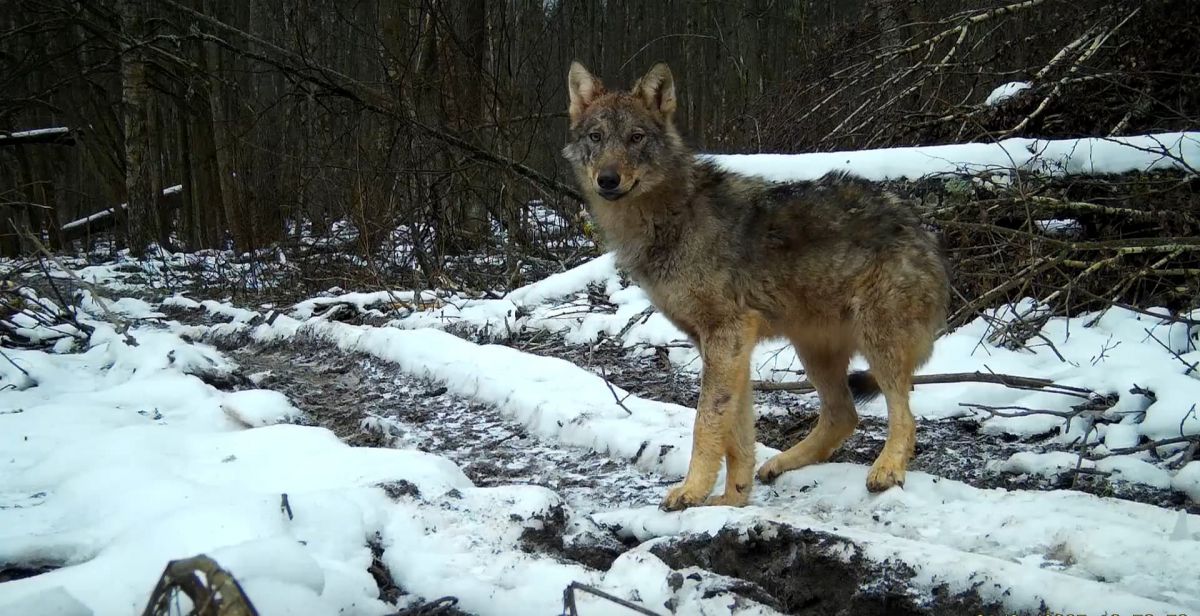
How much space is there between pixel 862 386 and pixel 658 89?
237 centimetres

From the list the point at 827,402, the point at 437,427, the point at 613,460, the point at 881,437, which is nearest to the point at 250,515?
the point at 613,460

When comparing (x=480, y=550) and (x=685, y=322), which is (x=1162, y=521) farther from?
(x=480, y=550)

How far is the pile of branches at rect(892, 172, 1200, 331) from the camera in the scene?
5531 mm

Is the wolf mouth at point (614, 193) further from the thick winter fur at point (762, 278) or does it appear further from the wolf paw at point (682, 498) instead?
the wolf paw at point (682, 498)

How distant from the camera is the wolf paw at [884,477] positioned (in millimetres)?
3605

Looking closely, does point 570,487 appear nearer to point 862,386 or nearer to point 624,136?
point 862,386

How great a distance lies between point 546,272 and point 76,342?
589 centimetres

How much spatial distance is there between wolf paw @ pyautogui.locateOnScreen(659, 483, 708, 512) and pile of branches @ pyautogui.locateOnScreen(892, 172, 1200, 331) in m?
2.70

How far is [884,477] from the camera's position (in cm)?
364

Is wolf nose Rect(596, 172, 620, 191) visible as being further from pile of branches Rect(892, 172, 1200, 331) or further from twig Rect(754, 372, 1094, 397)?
pile of branches Rect(892, 172, 1200, 331)

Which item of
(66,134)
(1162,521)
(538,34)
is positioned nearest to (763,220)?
(1162,521)

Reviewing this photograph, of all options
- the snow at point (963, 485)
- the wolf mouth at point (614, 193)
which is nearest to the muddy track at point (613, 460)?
the snow at point (963, 485)

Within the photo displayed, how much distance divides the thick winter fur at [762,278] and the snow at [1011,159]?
1286 mm

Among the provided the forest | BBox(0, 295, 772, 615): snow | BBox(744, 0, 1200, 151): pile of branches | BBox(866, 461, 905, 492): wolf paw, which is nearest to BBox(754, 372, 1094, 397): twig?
the forest
